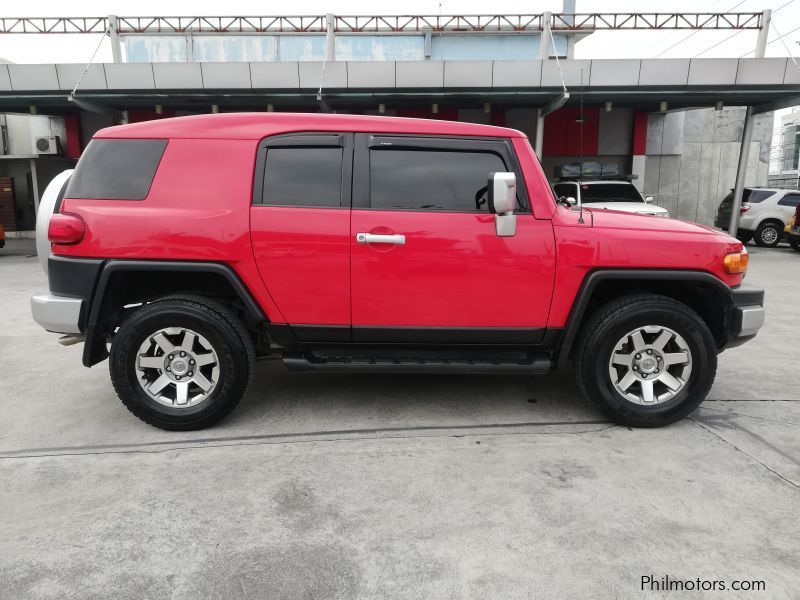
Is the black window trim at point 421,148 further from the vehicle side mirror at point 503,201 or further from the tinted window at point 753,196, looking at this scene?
the tinted window at point 753,196

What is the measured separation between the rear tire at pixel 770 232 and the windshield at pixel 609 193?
7123 millimetres

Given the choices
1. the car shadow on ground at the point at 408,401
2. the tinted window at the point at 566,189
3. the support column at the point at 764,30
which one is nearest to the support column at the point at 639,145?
the support column at the point at 764,30

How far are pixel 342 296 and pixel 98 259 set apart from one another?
1452 mm

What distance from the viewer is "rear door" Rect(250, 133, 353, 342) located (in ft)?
10.7

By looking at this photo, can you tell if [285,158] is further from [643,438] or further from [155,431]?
[643,438]

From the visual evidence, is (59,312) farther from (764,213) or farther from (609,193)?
(764,213)

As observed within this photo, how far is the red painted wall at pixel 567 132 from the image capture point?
1669cm

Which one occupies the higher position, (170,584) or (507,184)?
(507,184)

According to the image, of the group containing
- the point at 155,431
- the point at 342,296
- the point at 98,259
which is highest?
the point at 98,259

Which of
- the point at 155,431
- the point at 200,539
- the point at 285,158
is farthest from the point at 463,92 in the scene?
the point at 200,539

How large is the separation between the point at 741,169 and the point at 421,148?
541 inches

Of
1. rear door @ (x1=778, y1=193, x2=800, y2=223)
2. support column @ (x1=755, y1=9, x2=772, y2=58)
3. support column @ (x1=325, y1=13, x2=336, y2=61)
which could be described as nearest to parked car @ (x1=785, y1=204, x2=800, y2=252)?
rear door @ (x1=778, y1=193, x2=800, y2=223)

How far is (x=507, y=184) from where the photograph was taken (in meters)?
3.01
